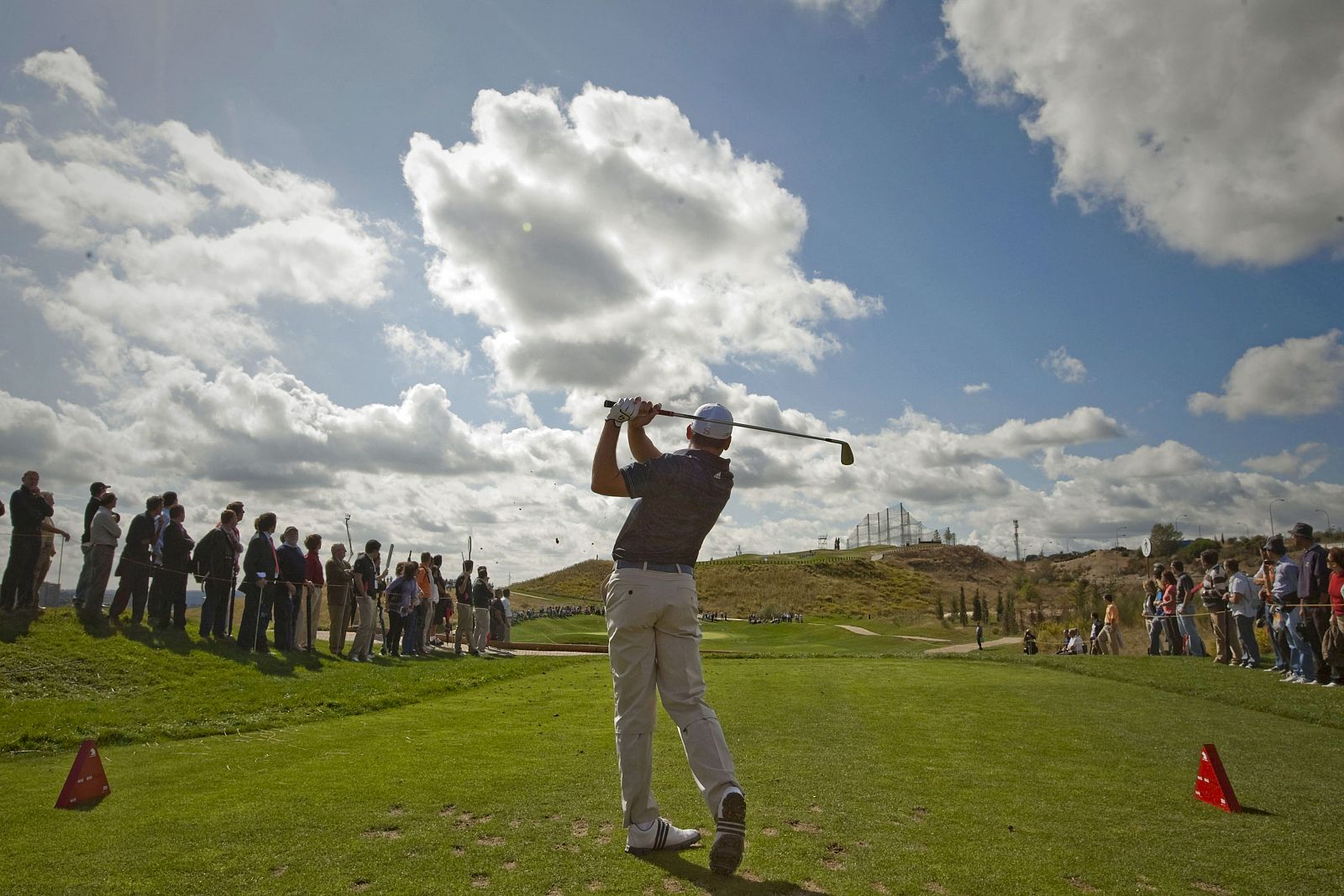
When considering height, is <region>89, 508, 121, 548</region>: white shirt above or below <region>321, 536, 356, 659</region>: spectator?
above

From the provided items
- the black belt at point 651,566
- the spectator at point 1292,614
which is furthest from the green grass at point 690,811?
the spectator at point 1292,614

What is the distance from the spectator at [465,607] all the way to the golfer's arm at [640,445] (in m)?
19.5

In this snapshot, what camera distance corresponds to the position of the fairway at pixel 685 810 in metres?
4.06

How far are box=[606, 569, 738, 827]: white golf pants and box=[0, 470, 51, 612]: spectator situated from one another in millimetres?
14459

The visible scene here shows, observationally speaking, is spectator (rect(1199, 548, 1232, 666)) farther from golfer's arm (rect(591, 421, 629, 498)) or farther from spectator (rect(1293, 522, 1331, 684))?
golfer's arm (rect(591, 421, 629, 498))

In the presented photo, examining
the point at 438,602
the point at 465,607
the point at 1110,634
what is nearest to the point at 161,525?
the point at 465,607

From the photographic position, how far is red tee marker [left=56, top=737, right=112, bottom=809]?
5270 mm

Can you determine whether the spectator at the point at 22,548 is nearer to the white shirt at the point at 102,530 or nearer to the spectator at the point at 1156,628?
the white shirt at the point at 102,530

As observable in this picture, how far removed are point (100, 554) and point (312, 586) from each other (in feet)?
13.6

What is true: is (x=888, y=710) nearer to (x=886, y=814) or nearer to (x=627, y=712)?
(x=886, y=814)

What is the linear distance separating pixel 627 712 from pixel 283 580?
1432 centimetres

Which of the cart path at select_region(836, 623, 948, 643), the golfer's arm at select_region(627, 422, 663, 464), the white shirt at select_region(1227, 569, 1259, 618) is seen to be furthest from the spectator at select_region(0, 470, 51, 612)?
the cart path at select_region(836, 623, 948, 643)

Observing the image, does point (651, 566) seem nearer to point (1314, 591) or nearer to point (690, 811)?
point (690, 811)

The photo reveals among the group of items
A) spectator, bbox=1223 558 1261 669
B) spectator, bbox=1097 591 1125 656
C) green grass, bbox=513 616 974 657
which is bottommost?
green grass, bbox=513 616 974 657
